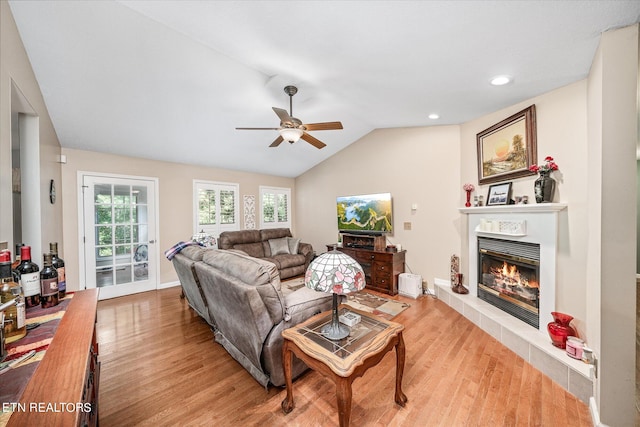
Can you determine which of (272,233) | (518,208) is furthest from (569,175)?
(272,233)

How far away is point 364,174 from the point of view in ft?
15.9

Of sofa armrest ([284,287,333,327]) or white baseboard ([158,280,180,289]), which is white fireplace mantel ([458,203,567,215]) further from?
white baseboard ([158,280,180,289])

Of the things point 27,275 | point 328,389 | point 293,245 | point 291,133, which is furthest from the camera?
point 293,245

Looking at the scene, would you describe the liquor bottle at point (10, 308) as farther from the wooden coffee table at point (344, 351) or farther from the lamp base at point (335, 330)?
the lamp base at point (335, 330)

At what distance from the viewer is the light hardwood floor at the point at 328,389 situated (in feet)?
5.30

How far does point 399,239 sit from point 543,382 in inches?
101

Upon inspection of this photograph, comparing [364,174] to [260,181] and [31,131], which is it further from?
[31,131]

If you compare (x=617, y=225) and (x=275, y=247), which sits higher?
(x=617, y=225)

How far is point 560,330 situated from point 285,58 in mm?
3444

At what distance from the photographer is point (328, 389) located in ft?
6.10

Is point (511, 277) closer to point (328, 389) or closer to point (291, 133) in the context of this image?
point (328, 389)

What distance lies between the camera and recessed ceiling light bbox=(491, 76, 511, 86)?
2.21 m

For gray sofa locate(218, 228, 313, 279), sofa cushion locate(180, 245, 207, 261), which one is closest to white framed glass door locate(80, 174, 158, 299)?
gray sofa locate(218, 228, 313, 279)

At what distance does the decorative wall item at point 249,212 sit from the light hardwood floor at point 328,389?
310 cm
